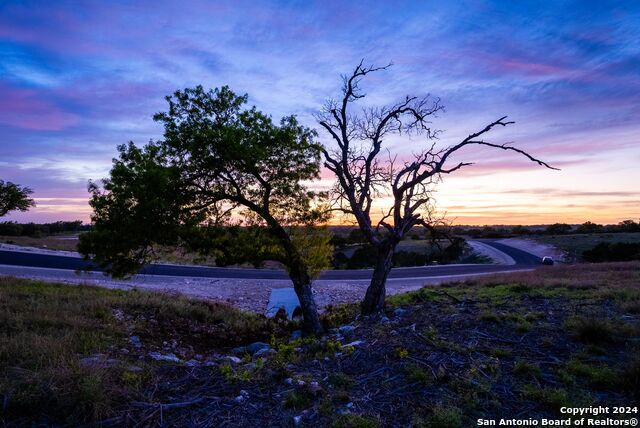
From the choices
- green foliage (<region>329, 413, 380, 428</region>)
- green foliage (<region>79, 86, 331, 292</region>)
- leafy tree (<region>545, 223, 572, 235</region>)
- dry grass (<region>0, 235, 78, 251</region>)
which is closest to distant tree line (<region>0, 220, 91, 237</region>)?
dry grass (<region>0, 235, 78, 251</region>)

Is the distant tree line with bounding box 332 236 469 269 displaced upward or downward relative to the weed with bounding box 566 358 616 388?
downward

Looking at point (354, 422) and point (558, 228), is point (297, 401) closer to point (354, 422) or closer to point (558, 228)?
point (354, 422)

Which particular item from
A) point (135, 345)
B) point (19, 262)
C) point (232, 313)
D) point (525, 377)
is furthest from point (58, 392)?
point (19, 262)

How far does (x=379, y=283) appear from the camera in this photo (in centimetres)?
1397

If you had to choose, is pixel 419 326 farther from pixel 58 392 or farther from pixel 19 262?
pixel 19 262

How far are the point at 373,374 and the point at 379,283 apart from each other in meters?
6.85

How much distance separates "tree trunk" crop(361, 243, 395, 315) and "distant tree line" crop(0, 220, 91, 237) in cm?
5320

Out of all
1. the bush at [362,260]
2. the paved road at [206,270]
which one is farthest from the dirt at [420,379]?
the bush at [362,260]

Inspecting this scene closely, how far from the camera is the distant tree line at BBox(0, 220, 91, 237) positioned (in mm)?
69562

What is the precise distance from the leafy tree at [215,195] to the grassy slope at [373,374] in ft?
9.66

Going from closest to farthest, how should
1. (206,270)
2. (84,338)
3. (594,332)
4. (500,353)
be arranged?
(500,353) < (594,332) < (84,338) < (206,270)

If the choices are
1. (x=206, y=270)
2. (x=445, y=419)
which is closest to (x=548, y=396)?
(x=445, y=419)

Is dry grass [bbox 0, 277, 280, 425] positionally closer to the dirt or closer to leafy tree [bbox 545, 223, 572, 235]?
the dirt

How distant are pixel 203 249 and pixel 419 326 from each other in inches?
266
